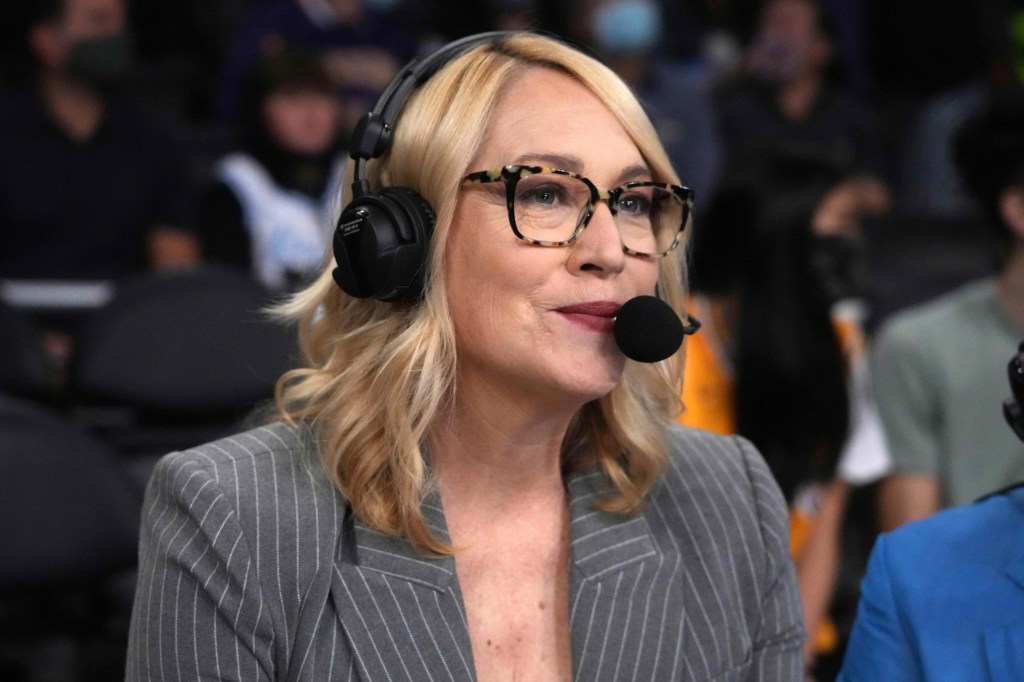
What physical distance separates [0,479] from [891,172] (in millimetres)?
4599

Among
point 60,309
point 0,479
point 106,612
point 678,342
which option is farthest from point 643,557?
point 60,309

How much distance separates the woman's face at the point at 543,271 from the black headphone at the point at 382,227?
0.19 ft

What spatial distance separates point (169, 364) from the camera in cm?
301

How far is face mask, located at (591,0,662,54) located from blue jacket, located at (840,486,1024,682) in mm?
3735

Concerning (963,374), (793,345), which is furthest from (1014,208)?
(793,345)

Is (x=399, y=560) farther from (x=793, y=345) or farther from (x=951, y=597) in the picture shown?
(x=793, y=345)

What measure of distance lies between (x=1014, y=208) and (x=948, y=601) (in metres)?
1.84

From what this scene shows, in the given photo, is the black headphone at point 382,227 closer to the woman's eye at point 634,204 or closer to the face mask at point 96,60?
the woman's eye at point 634,204

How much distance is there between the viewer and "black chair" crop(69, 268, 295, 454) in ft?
9.81

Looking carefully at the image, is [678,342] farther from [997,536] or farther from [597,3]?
[597,3]

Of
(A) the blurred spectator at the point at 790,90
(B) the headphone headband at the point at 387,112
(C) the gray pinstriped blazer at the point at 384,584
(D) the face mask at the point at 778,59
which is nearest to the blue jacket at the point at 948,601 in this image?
(C) the gray pinstriped blazer at the point at 384,584

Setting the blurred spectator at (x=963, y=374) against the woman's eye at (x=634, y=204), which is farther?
the blurred spectator at (x=963, y=374)

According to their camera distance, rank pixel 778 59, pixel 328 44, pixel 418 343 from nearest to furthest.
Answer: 1. pixel 418 343
2. pixel 328 44
3. pixel 778 59

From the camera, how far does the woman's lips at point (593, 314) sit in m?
1.57
